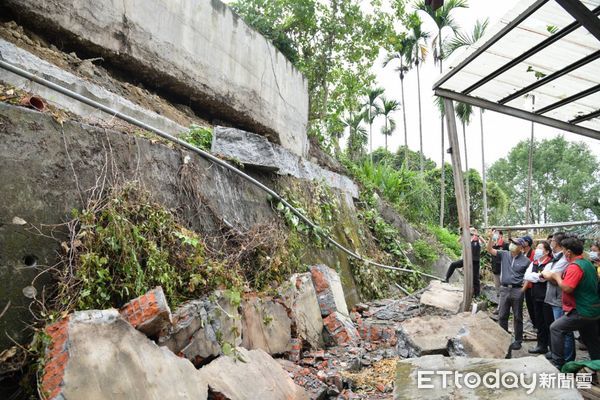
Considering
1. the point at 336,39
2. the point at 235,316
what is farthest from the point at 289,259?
the point at 336,39

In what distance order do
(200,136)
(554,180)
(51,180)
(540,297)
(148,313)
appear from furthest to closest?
(554,180) < (540,297) < (200,136) < (51,180) < (148,313)

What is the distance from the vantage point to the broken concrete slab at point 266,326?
11.8 ft

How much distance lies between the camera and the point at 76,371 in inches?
81.8

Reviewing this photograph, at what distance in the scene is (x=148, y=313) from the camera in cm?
254

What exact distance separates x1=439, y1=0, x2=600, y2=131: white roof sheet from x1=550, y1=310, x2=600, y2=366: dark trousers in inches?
92.4

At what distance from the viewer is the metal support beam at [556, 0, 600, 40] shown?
2.96 m

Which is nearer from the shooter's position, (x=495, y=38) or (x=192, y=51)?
(x=495, y=38)

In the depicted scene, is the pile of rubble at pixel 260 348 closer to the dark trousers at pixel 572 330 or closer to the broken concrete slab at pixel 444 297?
the broken concrete slab at pixel 444 297

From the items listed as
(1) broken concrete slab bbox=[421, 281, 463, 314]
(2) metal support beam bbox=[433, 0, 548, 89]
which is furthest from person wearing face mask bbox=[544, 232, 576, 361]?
(2) metal support beam bbox=[433, 0, 548, 89]

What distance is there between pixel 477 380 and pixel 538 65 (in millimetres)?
3225

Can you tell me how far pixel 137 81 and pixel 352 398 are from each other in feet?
14.7

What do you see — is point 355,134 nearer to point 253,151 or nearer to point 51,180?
point 253,151

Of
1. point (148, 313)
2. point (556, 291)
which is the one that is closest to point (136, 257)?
point (148, 313)

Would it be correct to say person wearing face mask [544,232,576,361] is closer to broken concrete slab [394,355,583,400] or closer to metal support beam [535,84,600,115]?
metal support beam [535,84,600,115]
